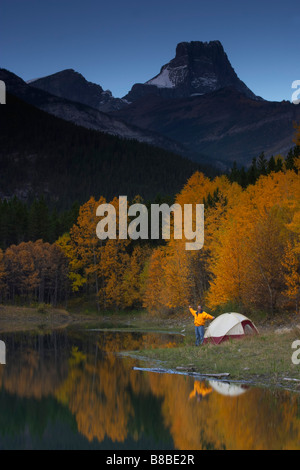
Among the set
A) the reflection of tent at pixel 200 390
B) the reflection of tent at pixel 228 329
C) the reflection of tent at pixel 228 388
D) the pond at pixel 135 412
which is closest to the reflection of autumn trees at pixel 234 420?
the pond at pixel 135 412

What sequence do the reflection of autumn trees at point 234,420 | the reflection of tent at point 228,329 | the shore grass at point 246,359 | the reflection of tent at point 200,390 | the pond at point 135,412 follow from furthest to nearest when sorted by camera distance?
1. the reflection of tent at point 228,329
2. the shore grass at point 246,359
3. the reflection of tent at point 200,390
4. the pond at point 135,412
5. the reflection of autumn trees at point 234,420

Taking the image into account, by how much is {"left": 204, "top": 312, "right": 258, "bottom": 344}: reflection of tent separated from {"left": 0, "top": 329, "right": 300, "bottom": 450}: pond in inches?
333

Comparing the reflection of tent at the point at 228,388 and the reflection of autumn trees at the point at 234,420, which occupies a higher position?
the reflection of autumn trees at the point at 234,420

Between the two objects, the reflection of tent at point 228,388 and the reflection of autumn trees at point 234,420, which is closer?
the reflection of autumn trees at point 234,420

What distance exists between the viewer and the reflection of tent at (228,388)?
18922 mm

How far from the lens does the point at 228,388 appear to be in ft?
65.3

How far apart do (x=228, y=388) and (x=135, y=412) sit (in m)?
4.35

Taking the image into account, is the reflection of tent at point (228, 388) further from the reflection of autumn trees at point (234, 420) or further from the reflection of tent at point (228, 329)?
the reflection of tent at point (228, 329)

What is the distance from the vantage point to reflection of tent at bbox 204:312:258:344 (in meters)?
33.1

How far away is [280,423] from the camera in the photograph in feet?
49.2

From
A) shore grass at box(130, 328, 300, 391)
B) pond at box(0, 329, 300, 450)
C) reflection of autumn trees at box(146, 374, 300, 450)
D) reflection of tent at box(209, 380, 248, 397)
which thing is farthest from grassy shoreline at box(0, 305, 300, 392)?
reflection of autumn trees at box(146, 374, 300, 450)

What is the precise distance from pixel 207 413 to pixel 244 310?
93.7 feet

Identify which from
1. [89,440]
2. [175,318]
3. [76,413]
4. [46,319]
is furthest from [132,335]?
[89,440]

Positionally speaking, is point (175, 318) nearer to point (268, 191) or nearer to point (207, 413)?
point (268, 191)
